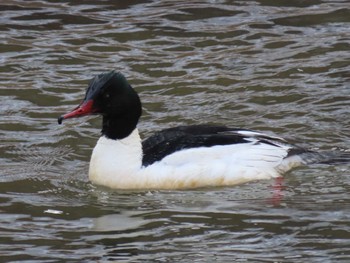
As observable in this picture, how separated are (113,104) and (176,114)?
247 cm

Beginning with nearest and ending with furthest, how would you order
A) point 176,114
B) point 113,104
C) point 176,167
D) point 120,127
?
1. point 176,167
2. point 113,104
3. point 120,127
4. point 176,114

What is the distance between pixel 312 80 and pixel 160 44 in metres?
2.51

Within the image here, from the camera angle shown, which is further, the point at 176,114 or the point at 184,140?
the point at 176,114

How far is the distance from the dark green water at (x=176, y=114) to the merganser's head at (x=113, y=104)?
631 millimetres

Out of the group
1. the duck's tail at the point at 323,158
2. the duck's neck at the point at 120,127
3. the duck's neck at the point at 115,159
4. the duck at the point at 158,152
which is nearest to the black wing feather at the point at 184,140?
the duck at the point at 158,152

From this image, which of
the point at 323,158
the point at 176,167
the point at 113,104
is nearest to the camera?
the point at 176,167

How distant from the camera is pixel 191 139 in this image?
461 inches

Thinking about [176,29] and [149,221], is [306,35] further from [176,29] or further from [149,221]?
[149,221]

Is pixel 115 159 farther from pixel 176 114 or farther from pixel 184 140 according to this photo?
pixel 176 114

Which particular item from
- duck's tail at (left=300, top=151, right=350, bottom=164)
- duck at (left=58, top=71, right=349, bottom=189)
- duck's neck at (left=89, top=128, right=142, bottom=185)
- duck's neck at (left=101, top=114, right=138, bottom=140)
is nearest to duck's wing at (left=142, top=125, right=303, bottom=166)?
duck at (left=58, top=71, right=349, bottom=189)

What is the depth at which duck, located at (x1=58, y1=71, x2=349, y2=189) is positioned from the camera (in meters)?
11.5

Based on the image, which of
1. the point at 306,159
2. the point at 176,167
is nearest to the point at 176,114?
the point at 306,159

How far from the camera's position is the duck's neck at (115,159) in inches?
456

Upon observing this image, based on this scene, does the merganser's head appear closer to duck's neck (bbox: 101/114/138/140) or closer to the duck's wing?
duck's neck (bbox: 101/114/138/140)
